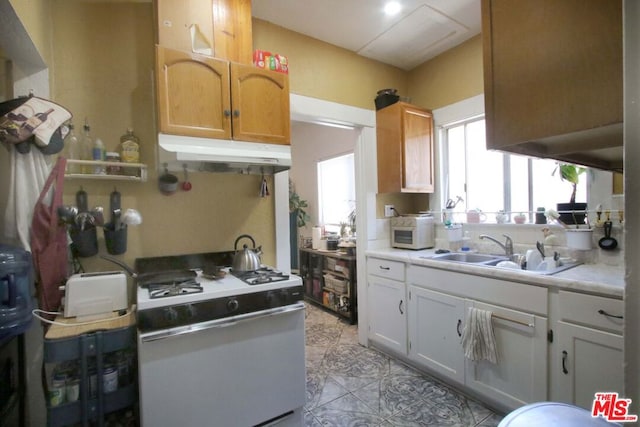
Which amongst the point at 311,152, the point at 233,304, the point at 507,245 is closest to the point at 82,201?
the point at 233,304

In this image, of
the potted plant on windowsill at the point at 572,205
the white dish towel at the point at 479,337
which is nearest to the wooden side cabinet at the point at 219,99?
the white dish towel at the point at 479,337

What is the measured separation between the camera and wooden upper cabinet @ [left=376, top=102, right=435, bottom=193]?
8.76ft

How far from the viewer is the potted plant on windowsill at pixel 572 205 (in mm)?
2004

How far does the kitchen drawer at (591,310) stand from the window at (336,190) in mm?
3004

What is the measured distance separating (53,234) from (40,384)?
840 mm

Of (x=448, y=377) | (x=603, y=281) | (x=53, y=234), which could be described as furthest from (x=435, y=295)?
(x=53, y=234)

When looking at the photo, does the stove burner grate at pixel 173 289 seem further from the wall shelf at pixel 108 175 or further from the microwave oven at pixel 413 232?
the microwave oven at pixel 413 232

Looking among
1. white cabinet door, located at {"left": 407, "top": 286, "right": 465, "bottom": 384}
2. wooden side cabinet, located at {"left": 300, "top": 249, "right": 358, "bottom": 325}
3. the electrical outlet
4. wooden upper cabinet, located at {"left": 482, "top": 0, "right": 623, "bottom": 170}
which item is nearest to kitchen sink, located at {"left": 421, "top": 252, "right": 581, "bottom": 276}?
white cabinet door, located at {"left": 407, "top": 286, "right": 465, "bottom": 384}

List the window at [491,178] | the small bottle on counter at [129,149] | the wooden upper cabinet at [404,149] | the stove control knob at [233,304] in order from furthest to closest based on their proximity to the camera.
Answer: the wooden upper cabinet at [404,149], the window at [491,178], the small bottle on counter at [129,149], the stove control knob at [233,304]

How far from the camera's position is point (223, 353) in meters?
1.52

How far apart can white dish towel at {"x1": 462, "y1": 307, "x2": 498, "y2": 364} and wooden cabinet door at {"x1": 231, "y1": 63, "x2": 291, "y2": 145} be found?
5.26 feet

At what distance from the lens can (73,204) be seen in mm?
1705

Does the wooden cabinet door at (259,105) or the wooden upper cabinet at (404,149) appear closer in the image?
the wooden cabinet door at (259,105)

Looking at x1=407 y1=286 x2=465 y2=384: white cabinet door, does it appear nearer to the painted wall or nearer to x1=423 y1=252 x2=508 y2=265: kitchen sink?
x1=423 y1=252 x2=508 y2=265: kitchen sink
